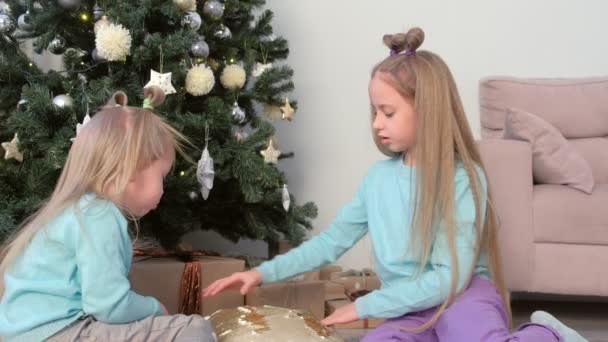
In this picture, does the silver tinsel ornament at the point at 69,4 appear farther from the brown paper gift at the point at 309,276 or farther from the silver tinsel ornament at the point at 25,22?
the brown paper gift at the point at 309,276

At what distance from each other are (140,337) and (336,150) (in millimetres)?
1847

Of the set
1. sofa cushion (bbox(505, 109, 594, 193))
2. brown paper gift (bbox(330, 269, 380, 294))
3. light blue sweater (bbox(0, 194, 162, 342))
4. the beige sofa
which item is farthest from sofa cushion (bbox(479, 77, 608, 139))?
light blue sweater (bbox(0, 194, 162, 342))

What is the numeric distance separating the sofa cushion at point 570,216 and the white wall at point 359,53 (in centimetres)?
97

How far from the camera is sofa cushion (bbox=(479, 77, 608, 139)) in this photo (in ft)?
8.76

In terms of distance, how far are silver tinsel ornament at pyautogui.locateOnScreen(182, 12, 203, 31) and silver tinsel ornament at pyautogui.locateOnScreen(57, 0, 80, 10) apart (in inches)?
11.7

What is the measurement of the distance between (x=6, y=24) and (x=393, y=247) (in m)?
1.37

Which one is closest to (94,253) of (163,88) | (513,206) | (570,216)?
(163,88)

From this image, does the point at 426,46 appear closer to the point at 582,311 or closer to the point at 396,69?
the point at 582,311

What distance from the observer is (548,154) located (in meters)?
2.23

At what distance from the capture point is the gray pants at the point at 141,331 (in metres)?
1.19

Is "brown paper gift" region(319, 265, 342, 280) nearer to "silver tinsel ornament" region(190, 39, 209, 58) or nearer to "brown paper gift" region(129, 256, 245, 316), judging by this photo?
"brown paper gift" region(129, 256, 245, 316)

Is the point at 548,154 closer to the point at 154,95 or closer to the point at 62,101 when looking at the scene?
the point at 154,95

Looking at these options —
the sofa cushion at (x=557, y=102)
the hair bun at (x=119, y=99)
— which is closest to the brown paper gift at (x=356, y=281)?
the sofa cushion at (x=557, y=102)

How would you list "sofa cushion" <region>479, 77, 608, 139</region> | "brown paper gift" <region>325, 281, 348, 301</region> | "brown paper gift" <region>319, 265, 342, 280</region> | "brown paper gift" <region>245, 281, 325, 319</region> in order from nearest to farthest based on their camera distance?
"brown paper gift" <region>245, 281, 325, 319</region>, "brown paper gift" <region>325, 281, 348, 301</region>, "brown paper gift" <region>319, 265, 342, 280</region>, "sofa cushion" <region>479, 77, 608, 139</region>
